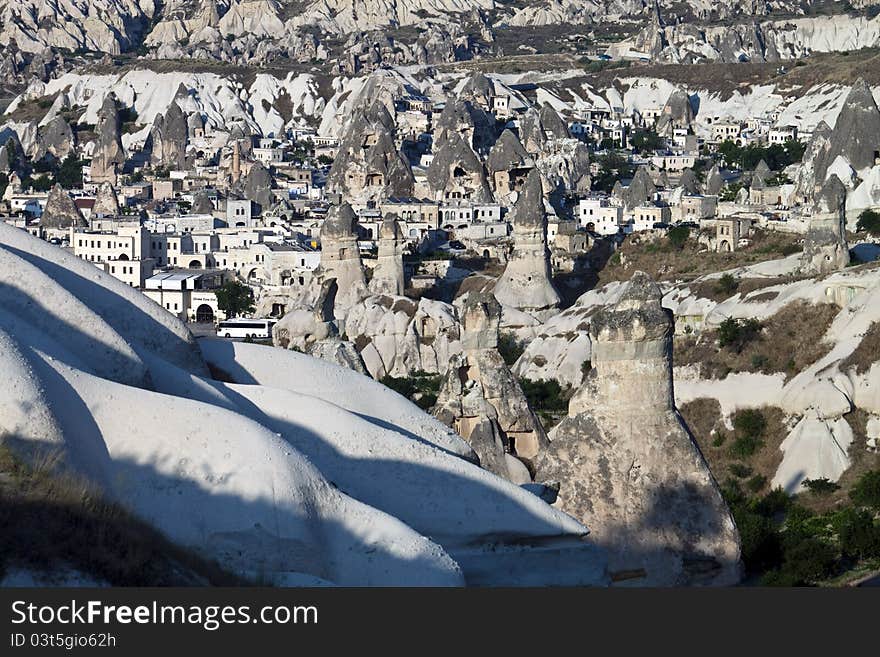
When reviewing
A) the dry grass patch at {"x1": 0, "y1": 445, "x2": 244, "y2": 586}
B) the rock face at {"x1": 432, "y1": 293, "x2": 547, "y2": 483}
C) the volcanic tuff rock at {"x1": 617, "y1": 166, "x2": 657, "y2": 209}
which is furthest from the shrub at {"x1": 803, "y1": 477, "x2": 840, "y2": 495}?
the volcanic tuff rock at {"x1": 617, "y1": 166, "x2": 657, "y2": 209}

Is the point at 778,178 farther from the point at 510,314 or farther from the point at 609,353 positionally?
the point at 609,353

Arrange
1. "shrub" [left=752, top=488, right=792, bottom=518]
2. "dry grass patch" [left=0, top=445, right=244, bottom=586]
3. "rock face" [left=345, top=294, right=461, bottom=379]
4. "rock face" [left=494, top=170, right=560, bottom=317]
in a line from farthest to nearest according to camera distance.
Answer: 1. "rock face" [left=494, top=170, right=560, bottom=317]
2. "rock face" [left=345, top=294, right=461, bottom=379]
3. "shrub" [left=752, top=488, right=792, bottom=518]
4. "dry grass patch" [left=0, top=445, right=244, bottom=586]

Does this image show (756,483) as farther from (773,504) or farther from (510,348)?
(510,348)

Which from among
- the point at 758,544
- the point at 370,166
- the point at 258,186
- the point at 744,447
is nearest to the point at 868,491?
the point at 744,447

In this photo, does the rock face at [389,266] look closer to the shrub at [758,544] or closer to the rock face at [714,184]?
the shrub at [758,544]

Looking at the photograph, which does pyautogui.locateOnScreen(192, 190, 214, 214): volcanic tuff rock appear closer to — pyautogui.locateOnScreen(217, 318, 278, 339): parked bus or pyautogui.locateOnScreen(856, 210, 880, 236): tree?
pyautogui.locateOnScreen(217, 318, 278, 339): parked bus

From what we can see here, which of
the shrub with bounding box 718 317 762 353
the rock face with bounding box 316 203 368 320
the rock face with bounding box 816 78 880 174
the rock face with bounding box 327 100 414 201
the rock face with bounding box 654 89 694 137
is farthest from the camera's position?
the rock face with bounding box 654 89 694 137

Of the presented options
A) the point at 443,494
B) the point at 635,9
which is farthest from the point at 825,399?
the point at 635,9
